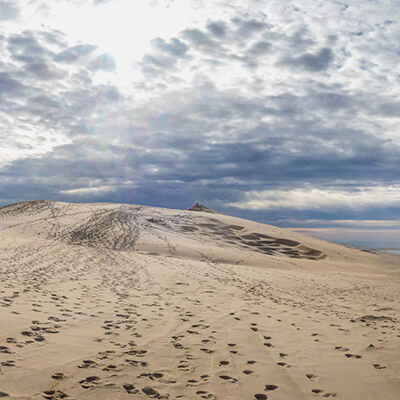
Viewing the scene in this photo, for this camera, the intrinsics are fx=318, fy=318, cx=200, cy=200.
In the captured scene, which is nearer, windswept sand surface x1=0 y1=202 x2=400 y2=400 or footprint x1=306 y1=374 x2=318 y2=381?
windswept sand surface x1=0 y1=202 x2=400 y2=400

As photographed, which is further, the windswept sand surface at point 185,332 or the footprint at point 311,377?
the footprint at point 311,377

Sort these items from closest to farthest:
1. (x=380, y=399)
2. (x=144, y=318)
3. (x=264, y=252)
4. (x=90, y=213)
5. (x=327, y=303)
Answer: (x=380, y=399)
(x=144, y=318)
(x=327, y=303)
(x=264, y=252)
(x=90, y=213)

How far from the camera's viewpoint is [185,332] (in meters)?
6.36

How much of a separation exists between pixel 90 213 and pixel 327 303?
26.7 meters

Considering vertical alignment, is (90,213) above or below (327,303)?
above

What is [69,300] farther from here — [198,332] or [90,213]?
[90,213]

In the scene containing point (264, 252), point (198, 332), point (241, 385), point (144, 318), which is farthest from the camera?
point (264, 252)

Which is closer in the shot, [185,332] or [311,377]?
[311,377]

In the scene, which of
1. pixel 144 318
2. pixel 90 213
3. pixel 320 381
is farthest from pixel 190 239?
pixel 320 381

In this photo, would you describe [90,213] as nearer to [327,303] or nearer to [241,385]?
[327,303]

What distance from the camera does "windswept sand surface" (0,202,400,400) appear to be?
417 cm

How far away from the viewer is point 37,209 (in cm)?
3403

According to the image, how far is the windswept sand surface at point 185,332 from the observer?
4.17 meters

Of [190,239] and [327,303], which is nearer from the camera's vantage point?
[327,303]
